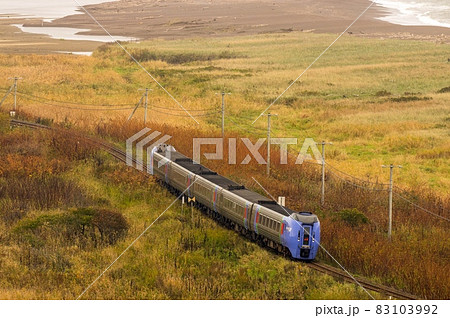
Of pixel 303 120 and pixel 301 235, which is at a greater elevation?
pixel 301 235

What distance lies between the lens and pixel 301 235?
3058 cm

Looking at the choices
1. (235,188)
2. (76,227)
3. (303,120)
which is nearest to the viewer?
(76,227)

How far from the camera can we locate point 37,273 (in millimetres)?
29703

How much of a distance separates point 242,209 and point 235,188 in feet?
8.26

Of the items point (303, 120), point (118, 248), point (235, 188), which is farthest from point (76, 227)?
point (303, 120)

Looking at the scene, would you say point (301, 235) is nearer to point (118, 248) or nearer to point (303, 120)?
point (118, 248)

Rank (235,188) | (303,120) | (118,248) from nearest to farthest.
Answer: (118,248), (235,188), (303,120)

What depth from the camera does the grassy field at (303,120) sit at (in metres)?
31.9

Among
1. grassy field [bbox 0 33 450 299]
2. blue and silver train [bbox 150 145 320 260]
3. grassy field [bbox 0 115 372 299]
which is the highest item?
blue and silver train [bbox 150 145 320 260]

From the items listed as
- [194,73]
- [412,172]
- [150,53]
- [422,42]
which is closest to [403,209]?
[412,172]

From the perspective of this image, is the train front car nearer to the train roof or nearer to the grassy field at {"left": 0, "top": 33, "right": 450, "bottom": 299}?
the train roof

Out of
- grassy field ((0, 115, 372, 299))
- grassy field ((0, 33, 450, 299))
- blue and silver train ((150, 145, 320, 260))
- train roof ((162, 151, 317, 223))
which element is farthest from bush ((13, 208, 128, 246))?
train roof ((162, 151, 317, 223))

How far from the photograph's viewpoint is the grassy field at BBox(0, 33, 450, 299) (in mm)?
31938

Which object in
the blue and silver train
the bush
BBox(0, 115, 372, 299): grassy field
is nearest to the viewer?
BBox(0, 115, 372, 299): grassy field
